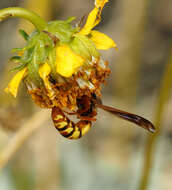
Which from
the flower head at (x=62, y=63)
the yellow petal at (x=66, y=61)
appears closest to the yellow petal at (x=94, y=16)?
the flower head at (x=62, y=63)

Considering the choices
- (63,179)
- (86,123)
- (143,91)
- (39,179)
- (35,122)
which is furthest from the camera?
(143,91)

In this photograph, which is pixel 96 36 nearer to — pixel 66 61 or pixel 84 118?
pixel 66 61

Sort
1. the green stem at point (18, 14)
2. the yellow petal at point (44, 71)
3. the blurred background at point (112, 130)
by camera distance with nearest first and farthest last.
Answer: the green stem at point (18, 14) → the yellow petal at point (44, 71) → the blurred background at point (112, 130)

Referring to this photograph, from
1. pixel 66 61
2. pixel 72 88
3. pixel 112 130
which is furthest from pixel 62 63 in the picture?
pixel 112 130

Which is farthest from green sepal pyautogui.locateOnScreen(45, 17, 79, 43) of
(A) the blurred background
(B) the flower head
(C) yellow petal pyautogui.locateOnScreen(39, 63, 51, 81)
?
(A) the blurred background

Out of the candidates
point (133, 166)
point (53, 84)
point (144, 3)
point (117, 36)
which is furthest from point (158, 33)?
point (53, 84)

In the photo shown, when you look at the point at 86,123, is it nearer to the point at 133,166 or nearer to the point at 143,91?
the point at 133,166

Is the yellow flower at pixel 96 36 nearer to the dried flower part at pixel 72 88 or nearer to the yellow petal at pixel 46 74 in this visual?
the dried flower part at pixel 72 88

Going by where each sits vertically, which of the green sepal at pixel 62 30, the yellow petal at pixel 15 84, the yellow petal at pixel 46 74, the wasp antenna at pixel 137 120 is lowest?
the yellow petal at pixel 15 84
